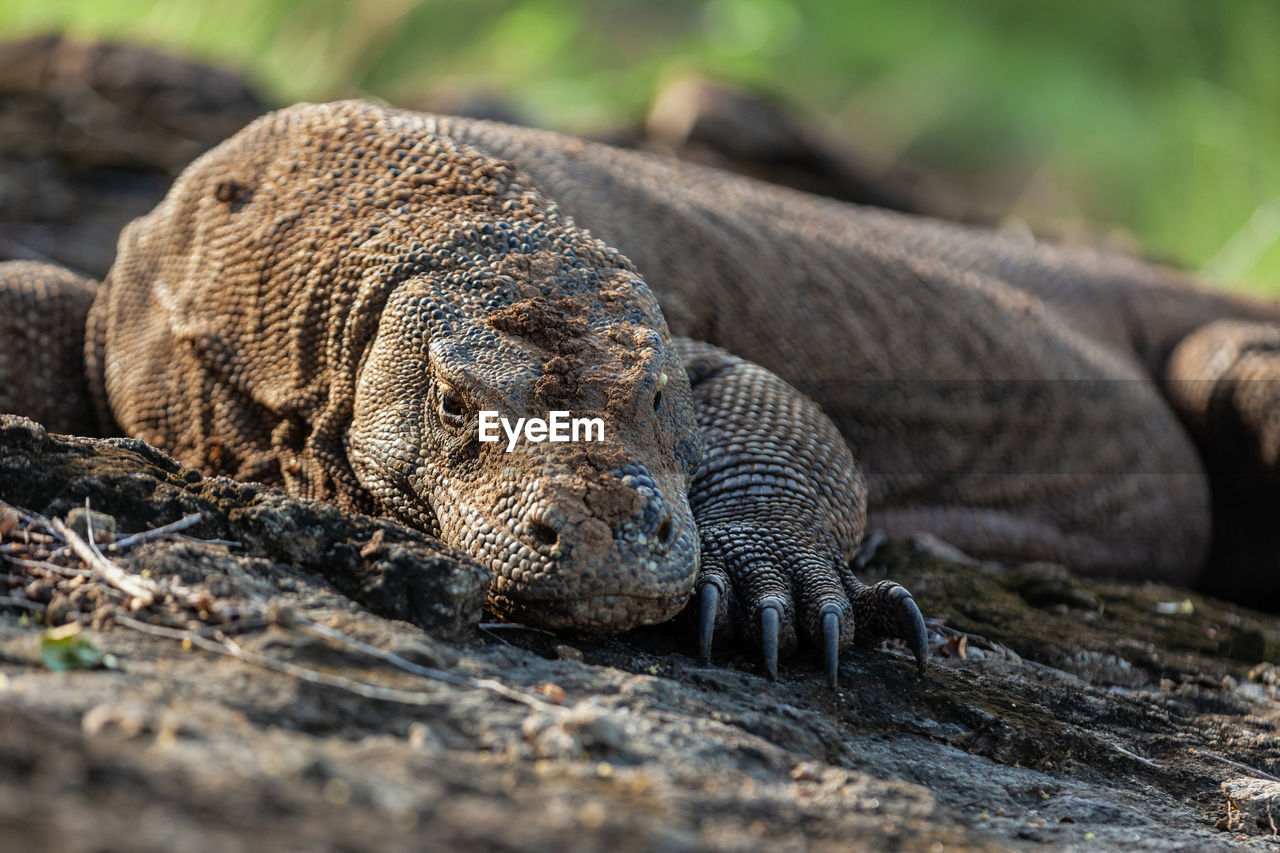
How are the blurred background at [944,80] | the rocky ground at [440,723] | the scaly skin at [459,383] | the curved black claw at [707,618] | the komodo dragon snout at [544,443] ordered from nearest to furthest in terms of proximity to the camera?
the rocky ground at [440,723], the komodo dragon snout at [544,443], the scaly skin at [459,383], the curved black claw at [707,618], the blurred background at [944,80]

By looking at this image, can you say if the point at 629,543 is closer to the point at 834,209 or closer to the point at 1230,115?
the point at 834,209

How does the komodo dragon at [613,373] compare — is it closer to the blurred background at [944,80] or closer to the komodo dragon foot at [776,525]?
the komodo dragon foot at [776,525]

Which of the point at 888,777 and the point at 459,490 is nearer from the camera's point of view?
the point at 888,777

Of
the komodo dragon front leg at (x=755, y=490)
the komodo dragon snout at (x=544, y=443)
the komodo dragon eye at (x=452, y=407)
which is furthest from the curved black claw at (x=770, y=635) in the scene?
the komodo dragon eye at (x=452, y=407)

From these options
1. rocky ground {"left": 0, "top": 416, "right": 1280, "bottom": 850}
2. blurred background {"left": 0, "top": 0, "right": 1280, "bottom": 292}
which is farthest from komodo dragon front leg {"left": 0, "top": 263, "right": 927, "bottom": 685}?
blurred background {"left": 0, "top": 0, "right": 1280, "bottom": 292}

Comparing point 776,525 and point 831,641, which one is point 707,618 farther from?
point 776,525

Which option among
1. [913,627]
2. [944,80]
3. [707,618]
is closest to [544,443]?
[707,618]

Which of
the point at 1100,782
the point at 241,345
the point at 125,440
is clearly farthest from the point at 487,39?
the point at 1100,782
